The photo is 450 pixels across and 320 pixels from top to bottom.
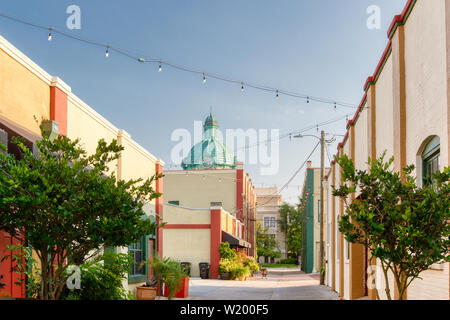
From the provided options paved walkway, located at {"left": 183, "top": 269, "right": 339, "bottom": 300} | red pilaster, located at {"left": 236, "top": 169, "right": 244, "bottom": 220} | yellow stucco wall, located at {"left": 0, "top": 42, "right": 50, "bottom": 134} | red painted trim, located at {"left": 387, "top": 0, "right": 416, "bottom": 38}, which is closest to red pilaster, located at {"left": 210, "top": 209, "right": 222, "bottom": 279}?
paved walkway, located at {"left": 183, "top": 269, "right": 339, "bottom": 300}

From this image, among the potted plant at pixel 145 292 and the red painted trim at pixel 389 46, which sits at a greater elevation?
the red painted trim at pixel 389 46

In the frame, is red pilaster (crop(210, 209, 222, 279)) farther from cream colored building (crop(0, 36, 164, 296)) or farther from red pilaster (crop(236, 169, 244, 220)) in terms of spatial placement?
cream colored building (crop(0, 36, 164, 296))

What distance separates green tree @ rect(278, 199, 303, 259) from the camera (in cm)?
6781

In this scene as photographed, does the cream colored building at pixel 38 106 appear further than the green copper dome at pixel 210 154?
No

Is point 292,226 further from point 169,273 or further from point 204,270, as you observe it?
point 169,273

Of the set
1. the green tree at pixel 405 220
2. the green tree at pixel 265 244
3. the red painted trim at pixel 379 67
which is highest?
the red painted trim at pixel 379 67

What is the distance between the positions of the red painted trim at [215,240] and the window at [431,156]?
978 inches

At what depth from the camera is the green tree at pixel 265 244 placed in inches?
2741

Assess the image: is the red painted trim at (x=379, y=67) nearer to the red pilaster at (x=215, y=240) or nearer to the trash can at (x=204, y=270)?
the red pilaster at (x=215, y=240)

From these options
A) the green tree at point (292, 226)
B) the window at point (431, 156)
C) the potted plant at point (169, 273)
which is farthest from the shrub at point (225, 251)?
the green tree at point (292, 226)

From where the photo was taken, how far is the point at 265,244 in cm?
7100

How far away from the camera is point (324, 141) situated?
28922mm

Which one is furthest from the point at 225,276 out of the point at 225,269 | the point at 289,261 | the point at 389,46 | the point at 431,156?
the point at 289,261

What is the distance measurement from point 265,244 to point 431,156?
208 feet
